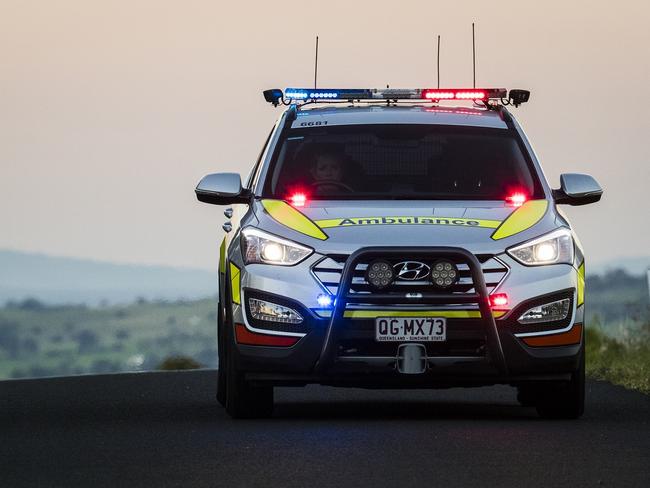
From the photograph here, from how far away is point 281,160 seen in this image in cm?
1343

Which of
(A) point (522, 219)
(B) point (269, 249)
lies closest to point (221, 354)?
(B) point (269, 249)

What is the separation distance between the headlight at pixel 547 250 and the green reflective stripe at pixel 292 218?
4.03 ft

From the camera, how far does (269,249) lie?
12.3m

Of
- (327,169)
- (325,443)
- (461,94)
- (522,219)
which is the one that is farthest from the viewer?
(461,94)

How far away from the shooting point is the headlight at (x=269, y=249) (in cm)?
1223

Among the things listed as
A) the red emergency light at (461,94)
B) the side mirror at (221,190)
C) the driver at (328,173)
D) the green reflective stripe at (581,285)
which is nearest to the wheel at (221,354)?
the side mirror at (221,190)

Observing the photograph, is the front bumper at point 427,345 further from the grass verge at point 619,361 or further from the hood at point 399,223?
the grass verge at point 619,361

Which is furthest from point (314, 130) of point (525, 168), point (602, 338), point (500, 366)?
point (602, 338)

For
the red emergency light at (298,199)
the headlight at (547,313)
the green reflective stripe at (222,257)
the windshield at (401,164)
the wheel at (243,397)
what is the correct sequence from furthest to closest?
the green reflective stripe at (222,257)
the windshield at (401,164)
the red emergency light at (298,199)
the wheel at (243,397)
the headlight at (547,313)

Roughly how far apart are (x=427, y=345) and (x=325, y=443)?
137 cm

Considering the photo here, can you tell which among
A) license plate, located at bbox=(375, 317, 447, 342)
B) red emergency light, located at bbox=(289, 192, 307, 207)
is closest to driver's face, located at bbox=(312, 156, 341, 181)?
red emergency light, located at bbox=(289, 192, 307, 207)

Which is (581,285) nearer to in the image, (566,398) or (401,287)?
(566,398)

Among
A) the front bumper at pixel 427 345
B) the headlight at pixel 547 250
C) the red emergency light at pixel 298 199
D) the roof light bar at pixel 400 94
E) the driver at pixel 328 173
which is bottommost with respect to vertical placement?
the front bumper at pixel 427 345

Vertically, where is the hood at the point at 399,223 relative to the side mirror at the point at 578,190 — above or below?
below
